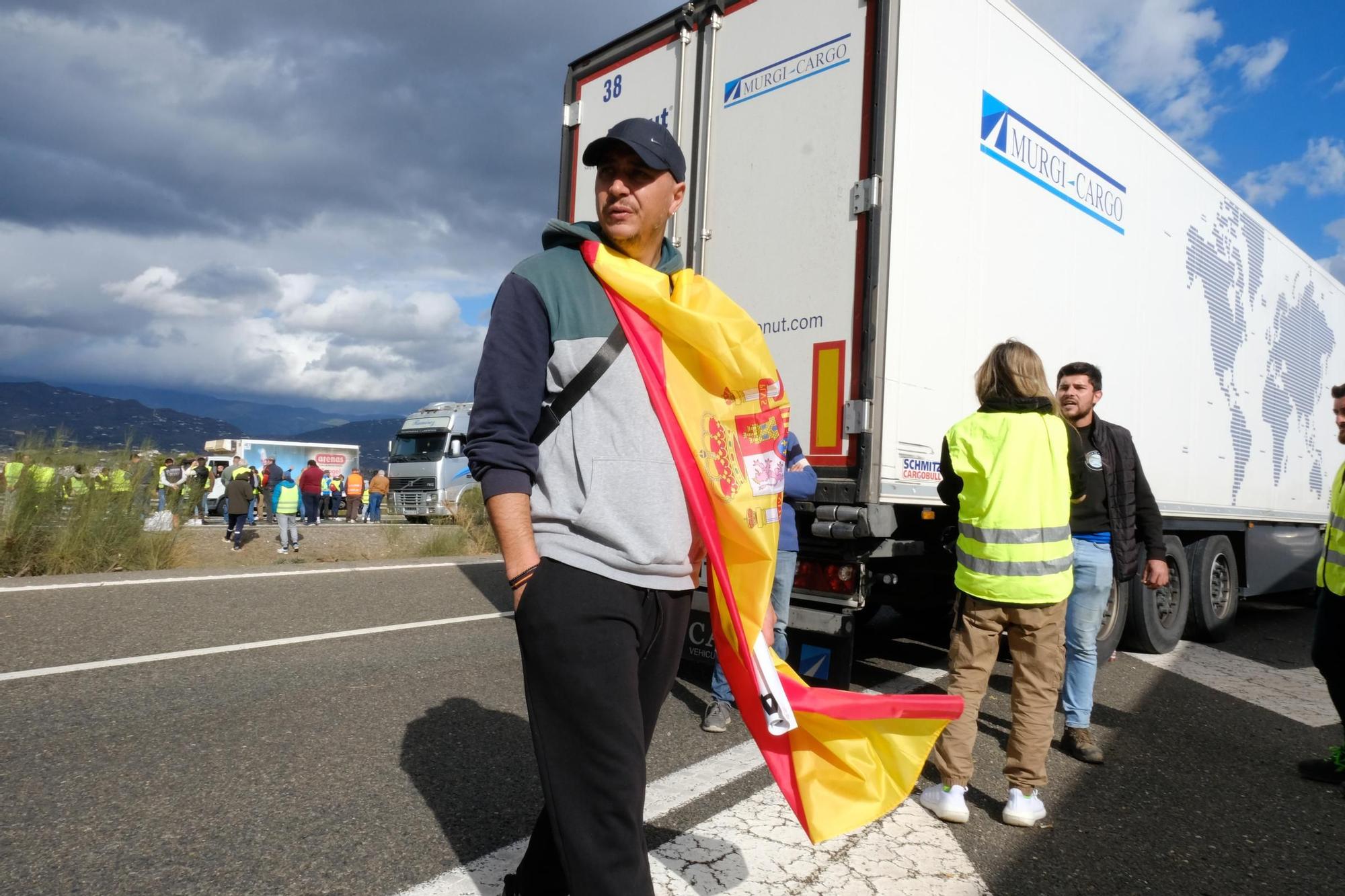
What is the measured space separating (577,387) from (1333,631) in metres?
4.39

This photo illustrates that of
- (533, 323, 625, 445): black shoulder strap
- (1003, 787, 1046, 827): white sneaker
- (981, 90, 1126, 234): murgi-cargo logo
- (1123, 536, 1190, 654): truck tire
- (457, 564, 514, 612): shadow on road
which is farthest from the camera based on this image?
(457, 564, 514, 612): shadow on road

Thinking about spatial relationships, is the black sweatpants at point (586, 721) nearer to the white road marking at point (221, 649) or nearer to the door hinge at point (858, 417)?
the door hinge at point (858, 417)

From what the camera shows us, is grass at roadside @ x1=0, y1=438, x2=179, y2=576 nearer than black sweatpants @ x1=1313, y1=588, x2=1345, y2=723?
No

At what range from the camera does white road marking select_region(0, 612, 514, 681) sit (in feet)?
16.3

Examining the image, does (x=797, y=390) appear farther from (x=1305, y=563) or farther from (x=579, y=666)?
(x=1305, y=563)

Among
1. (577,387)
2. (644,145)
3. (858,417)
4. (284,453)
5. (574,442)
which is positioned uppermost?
(644,145)

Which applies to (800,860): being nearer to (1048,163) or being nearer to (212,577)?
(1048,163)

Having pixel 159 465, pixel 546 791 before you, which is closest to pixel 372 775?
pixel 546 791

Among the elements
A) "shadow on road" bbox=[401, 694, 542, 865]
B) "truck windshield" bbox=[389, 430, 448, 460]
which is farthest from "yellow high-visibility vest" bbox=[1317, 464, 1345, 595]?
"truck windshield" bbox=[389, 430, 448, 460]

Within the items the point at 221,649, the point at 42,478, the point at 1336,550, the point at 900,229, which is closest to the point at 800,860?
the point at 900,229

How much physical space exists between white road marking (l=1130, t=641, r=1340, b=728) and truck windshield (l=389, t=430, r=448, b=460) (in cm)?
2113

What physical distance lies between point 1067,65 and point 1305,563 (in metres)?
A: 6.92

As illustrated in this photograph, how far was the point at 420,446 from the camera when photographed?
26422mm

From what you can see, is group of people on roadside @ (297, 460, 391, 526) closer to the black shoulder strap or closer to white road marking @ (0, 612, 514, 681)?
white road marking @ (0, 612, 514, 681)
